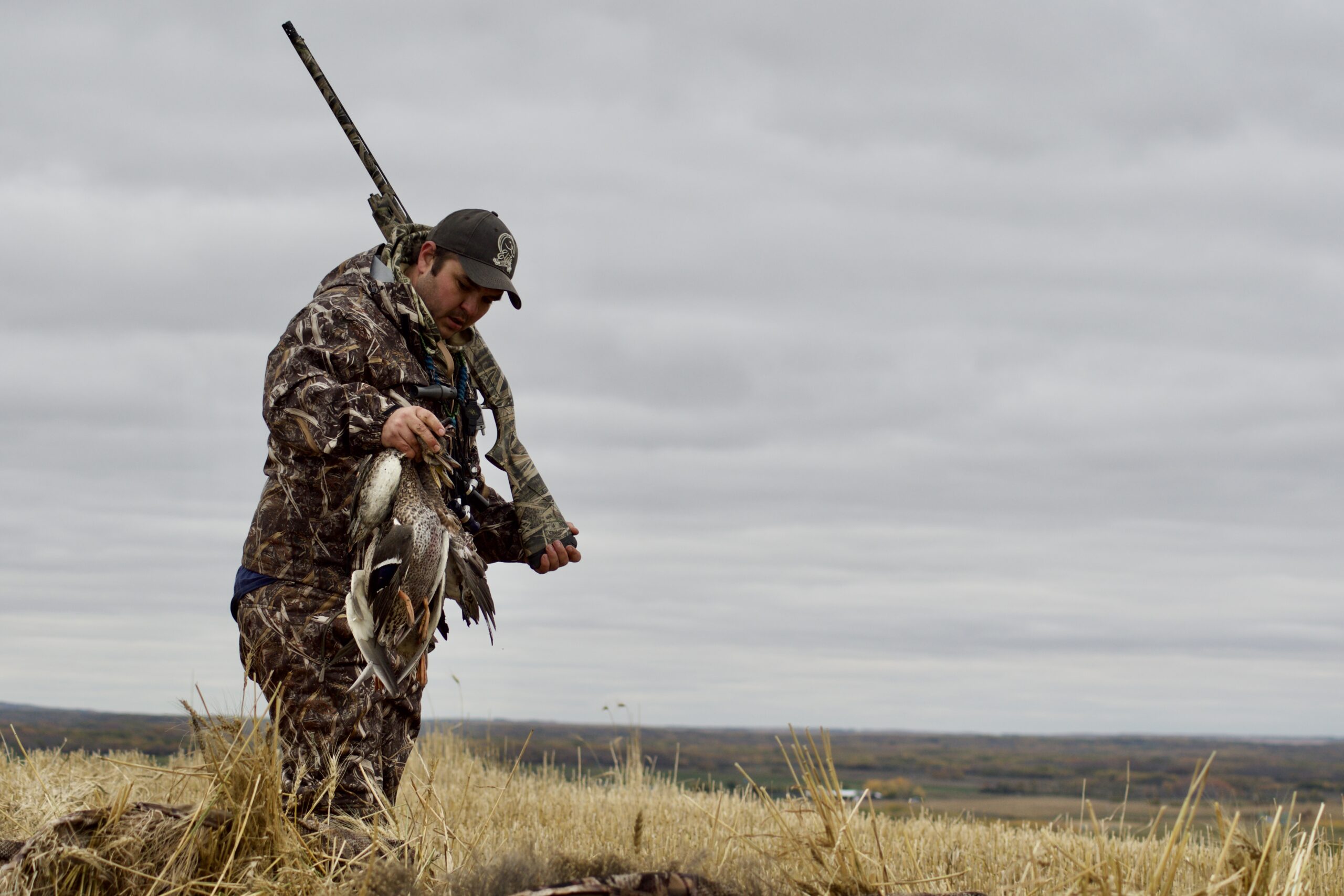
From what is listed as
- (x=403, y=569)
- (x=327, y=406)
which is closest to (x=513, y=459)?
(x=327, y=406)

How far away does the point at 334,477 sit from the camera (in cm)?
535

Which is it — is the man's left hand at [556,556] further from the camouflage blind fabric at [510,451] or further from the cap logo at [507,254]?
the cap logo at [507,254]

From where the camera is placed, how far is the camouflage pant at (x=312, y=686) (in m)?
5.35

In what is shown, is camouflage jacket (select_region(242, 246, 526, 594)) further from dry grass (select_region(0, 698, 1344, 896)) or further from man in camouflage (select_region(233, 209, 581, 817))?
dry grass (select_region(0, 698, 1344, 896))

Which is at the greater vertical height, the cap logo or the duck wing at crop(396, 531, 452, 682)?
the cap logo

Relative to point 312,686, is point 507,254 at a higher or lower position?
higher

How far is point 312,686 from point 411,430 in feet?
4.53

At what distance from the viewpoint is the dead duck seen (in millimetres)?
4512

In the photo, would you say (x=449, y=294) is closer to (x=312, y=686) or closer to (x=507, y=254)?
(x=507, y=254)

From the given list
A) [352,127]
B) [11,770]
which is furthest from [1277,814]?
[11,770]

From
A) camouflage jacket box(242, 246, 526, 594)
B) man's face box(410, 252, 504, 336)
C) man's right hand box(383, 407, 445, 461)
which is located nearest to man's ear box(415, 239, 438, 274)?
man's face box(410, 252, 504, 336)

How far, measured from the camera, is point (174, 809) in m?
4.33

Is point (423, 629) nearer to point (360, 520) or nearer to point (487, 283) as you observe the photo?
point (360, 520)

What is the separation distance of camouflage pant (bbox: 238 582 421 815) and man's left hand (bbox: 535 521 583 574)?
100 centimetres
